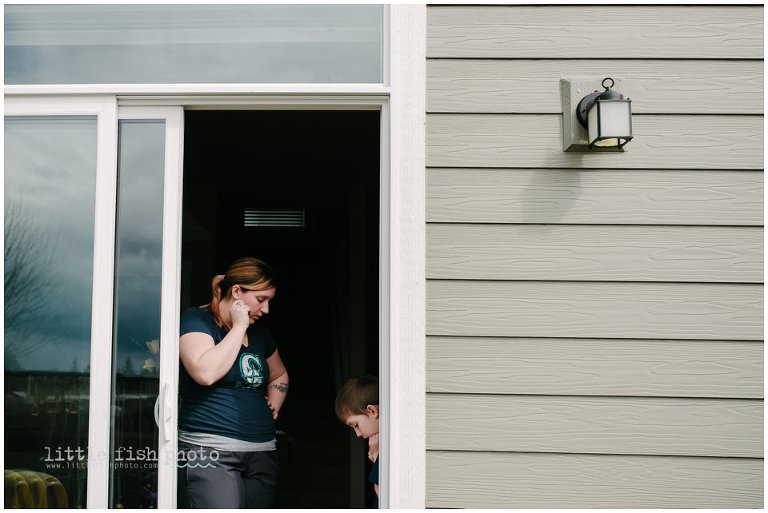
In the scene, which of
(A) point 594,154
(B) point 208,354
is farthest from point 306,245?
(A) point 594,154

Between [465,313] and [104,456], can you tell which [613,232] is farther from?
[104,456]

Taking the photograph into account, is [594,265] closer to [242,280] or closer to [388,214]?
[388,214]

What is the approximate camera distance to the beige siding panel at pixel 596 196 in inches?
82.5

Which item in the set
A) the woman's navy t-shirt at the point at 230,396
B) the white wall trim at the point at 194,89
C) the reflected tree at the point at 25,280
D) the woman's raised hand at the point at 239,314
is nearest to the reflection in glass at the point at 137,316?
the white wall trim at the point at 194,89

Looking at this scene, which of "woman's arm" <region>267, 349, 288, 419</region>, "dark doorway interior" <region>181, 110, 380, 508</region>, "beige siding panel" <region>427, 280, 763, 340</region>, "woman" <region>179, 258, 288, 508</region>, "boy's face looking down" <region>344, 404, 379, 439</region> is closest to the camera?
"beige siding panel" <region>427, 280, 763, 340</region>

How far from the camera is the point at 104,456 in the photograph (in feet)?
6.73

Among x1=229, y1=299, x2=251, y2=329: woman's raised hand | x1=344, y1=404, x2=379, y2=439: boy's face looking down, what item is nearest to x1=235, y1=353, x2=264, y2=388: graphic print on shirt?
x1=229, y1=299, x2=251, y2=329: woman's raised hand

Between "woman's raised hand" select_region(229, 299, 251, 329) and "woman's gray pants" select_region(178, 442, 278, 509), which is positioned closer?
"woman's gray pants" select_region(178, 442, 278, 509)

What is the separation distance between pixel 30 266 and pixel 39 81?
0.57m

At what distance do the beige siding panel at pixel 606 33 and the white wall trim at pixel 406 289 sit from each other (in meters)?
0.15

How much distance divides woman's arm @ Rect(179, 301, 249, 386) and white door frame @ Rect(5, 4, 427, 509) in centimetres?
29

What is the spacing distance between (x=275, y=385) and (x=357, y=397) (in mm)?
348

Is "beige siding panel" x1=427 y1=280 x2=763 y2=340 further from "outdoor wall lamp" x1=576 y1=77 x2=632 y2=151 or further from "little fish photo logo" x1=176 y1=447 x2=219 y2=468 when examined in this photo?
"little fish photo logo" x1=176 y1=447 x2=219 y2=468

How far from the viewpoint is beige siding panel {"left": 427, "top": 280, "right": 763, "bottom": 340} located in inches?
81.4
